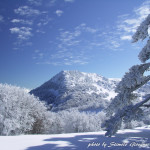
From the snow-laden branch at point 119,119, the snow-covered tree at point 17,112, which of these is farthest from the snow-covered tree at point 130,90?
the snow-covered tree at point 17,112

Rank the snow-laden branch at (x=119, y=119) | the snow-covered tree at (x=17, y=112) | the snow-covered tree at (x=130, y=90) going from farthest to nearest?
the snow-covered tree at (x=17, y=112) < the snow-covered tree at (x=130, y=90) < the snow-laden branch at (x=119, y=119)

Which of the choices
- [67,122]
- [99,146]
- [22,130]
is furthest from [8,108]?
[67,122]

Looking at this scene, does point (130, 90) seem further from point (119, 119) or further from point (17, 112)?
point (17, 112)

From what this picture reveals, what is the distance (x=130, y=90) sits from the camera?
907 cm

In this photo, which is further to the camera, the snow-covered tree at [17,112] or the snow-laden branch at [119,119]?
the snow-covered tree at [17,112]

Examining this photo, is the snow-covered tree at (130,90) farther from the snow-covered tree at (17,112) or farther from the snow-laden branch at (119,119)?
the snow-covered tree at (17,112)

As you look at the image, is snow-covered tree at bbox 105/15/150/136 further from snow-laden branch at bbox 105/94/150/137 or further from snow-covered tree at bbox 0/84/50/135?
snow-covered tree at bbox 0/84/50/135

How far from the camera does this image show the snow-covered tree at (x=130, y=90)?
8.13 meters

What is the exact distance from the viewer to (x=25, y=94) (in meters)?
31.1

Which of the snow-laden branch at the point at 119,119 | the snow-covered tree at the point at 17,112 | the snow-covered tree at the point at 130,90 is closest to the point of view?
the snow-laden branch at the point at 119,119

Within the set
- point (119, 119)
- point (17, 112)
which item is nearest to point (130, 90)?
point (119, 119)

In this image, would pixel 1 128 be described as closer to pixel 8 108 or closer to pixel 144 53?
pixel 8 108

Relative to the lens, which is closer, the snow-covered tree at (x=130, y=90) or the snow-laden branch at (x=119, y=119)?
the snow-laden branch at (x=119, y=119)

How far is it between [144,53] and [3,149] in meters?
9.41
